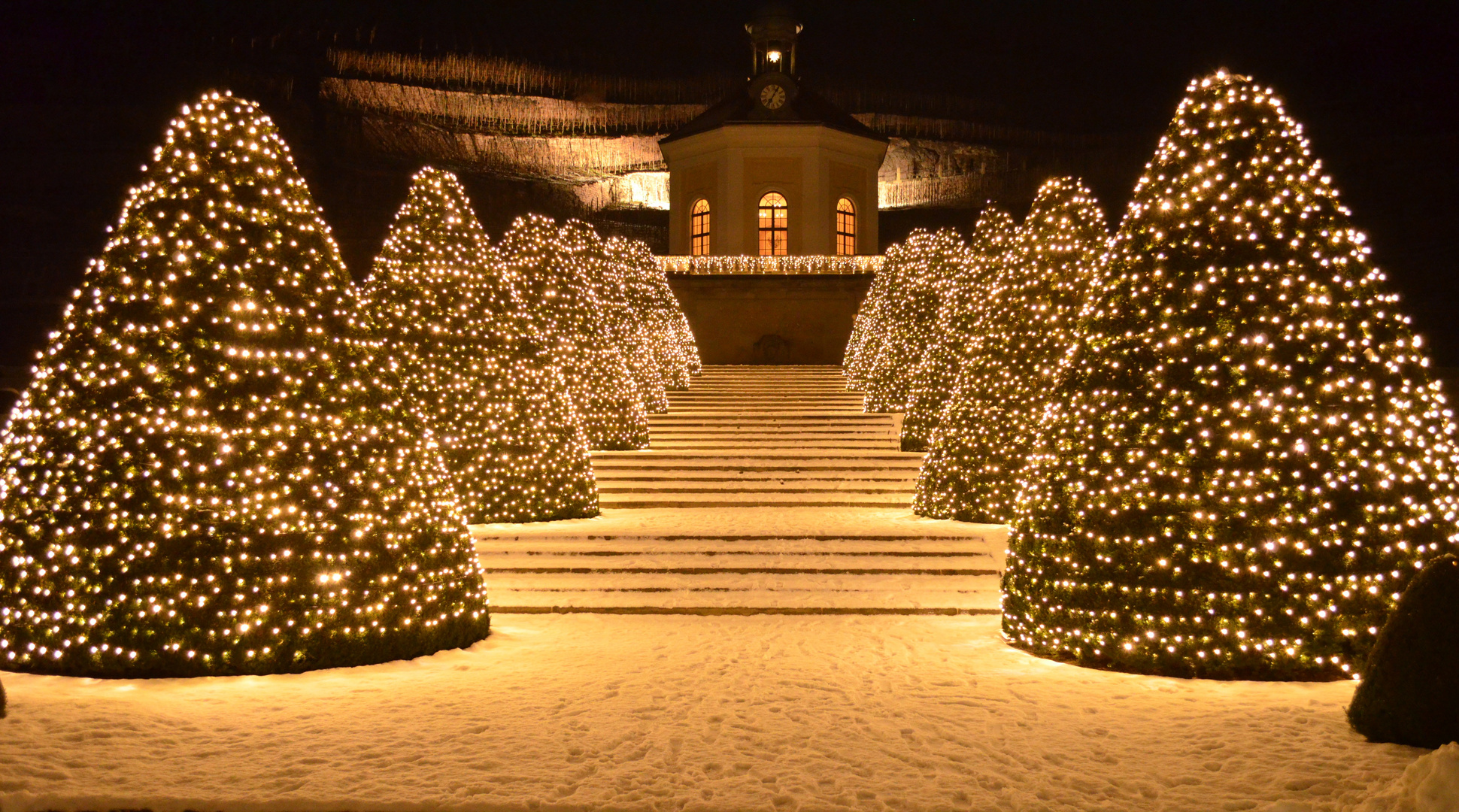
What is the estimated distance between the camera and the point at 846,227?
34.7 metres

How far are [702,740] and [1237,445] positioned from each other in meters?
3.94

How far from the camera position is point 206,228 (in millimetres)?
6574

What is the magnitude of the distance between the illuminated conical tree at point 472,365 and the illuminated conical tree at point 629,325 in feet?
16.1

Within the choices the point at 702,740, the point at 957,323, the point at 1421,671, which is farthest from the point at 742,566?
the point at 1421,671

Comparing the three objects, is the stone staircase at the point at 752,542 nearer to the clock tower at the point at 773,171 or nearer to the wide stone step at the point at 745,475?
the wide stone step at the point at 745,475

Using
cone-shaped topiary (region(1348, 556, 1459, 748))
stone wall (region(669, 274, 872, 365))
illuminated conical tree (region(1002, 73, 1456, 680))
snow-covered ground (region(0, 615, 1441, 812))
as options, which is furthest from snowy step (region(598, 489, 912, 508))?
stone wall (region(669, 274, 872, 365))

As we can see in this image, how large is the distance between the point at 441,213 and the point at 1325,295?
9.11 metres

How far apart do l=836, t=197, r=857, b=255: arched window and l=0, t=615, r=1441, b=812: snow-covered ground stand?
28.7 meters

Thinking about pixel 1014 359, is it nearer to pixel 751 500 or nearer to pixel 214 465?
pixel 751 500

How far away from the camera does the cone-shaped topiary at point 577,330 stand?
13859 millimetres

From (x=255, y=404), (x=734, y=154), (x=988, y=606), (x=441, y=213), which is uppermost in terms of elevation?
(x=734, y=154)

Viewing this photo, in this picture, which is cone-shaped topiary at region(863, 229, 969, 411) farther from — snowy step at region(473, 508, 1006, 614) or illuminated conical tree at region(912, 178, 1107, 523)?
snowy step at region(473, 508, 1006, 614)

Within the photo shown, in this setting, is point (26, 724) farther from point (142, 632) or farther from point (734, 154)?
point (734, 154)

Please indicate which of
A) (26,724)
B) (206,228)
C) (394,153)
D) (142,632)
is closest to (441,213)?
(206,228)
